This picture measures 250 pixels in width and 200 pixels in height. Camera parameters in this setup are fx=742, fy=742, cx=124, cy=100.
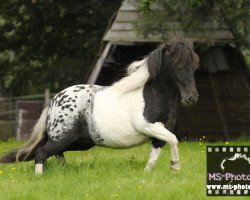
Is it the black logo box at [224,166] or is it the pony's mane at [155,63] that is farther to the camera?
the pony's mane at [155,63]

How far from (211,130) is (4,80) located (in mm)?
12913

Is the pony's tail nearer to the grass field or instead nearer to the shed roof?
the grass field

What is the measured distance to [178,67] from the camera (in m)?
11.0

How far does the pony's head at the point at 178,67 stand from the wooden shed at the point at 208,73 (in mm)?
9623

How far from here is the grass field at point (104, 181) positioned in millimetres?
9633

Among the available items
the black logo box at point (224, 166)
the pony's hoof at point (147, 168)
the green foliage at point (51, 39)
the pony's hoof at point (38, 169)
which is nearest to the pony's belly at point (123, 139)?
the pony's hoof at point (147, 168)

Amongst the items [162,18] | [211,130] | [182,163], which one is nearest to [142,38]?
[162,18]

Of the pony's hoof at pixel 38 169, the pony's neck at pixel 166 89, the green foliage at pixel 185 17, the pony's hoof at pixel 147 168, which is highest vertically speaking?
the pony's neck at pixel 166 89

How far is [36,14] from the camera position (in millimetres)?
29797

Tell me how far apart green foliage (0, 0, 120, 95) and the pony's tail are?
17285 mm

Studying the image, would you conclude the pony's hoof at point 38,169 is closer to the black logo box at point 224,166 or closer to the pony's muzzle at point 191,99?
the pony's muzzle at point 191,99

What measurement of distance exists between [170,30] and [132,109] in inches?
375

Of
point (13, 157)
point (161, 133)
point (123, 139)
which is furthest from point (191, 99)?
point (13, 157)

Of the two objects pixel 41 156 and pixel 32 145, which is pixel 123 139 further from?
pixel 32 145
